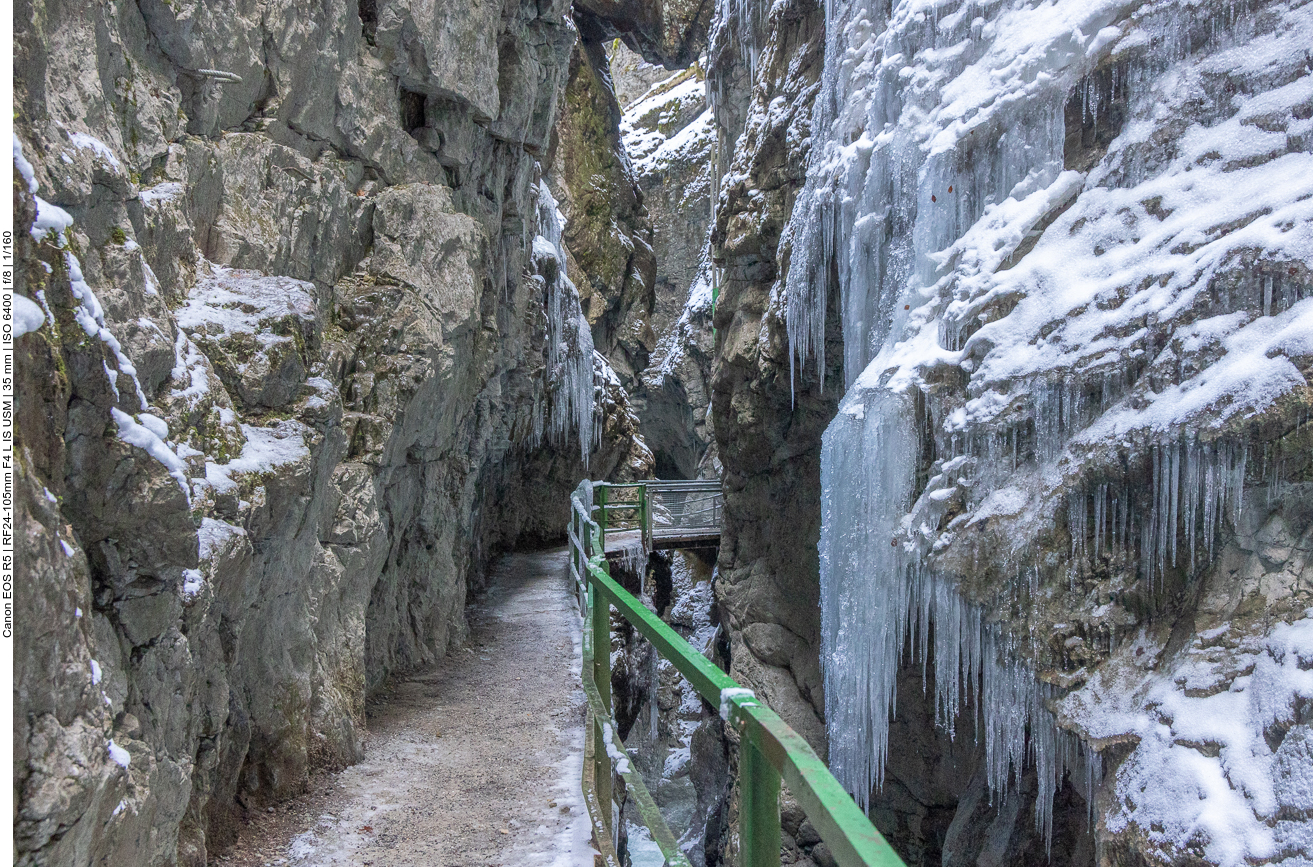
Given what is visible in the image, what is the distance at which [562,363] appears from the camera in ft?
53.4

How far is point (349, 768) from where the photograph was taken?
14.9 feet

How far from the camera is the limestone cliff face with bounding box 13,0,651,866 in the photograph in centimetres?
217

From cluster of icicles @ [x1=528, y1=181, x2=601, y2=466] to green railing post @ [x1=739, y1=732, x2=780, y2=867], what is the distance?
1324cm

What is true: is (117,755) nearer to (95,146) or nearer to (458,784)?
(95,146)

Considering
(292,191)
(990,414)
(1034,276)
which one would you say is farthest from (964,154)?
(292,191)

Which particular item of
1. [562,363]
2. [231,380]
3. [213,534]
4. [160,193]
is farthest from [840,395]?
[562,363]

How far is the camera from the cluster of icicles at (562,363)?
48.8 feet

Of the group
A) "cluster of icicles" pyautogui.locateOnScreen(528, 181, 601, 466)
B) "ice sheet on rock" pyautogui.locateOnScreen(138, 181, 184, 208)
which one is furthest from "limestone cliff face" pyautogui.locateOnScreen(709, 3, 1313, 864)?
"cluster of icicles" pyautogui.locateOnScreen(528, 181, 601, 466)

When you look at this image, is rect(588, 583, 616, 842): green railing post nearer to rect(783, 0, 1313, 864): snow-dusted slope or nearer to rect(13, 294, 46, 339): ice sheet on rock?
rect(13, 294, 46, 339): ice sheet on rock

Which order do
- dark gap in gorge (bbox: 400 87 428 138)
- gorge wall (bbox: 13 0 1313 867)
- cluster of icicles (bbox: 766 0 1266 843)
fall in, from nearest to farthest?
1. gorge wall (bbox: 13 0 1313 867)
2. cluster of icicles (bbox: 766 0 1266 843)
3. dark gap in gorge (bbox: 400 87 428 138)

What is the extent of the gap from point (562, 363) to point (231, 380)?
40.3 feet

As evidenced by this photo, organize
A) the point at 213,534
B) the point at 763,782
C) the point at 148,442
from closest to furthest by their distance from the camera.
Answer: the point at 763,782 → the point at 148,442 → the point at 213,534

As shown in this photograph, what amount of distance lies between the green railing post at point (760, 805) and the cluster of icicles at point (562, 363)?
1324 cm

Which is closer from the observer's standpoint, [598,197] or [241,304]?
[241,304]
